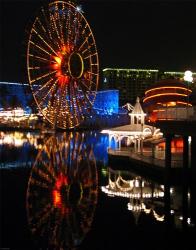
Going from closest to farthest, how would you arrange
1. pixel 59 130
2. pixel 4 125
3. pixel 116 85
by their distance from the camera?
pixel 59 130 → pixel 4 125 → pixel 116 85

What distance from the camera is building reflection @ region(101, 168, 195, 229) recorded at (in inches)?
853

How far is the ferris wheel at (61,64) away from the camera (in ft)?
Answer: 175

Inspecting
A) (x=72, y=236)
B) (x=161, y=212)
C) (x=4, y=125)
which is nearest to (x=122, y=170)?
(x=161, y=212)

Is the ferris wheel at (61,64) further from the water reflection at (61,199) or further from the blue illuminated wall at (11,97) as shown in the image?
the blue illuminated wall at (11,97)

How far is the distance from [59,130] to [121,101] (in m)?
89.5

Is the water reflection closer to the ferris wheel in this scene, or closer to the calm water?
the calm water

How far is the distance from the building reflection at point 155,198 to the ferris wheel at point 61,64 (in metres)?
24.5

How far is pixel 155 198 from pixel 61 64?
34.1 m

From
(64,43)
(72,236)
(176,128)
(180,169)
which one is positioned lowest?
(72,236)

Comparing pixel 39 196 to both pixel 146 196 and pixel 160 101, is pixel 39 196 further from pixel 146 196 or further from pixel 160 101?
pixel 160 101

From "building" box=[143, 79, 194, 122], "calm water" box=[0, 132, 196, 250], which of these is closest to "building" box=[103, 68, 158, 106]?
"building" box=[143, 79, 194, 122]

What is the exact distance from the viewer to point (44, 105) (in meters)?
59.5

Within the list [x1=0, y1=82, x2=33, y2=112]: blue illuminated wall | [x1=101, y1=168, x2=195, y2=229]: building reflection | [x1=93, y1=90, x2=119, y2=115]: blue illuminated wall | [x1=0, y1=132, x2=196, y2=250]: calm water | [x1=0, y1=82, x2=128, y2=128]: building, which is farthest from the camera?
[x1=93, y1=90, x2=119, y2=115]: blue illuminated wall

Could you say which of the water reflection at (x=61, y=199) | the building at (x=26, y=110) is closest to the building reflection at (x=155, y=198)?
the water reflection at (x=61, y=199)
